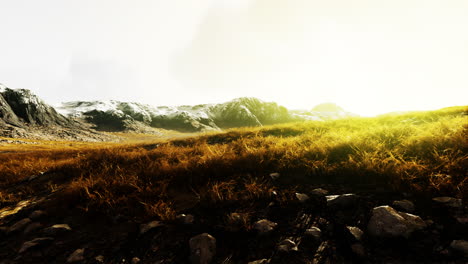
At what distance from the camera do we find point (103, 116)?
10256 centimetres

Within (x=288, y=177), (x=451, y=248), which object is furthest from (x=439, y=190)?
(x=288, y=177)

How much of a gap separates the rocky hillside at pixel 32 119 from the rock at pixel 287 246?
249ft

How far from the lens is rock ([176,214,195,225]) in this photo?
2058mm

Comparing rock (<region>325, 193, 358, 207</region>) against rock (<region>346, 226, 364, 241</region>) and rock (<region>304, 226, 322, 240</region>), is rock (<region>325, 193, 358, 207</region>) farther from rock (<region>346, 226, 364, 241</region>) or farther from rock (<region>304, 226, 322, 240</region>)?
rock (<region>304, 226, 322, 240</region>)

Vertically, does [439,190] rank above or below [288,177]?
above

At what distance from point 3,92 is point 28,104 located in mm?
10627

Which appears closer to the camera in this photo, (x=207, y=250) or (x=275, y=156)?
(x=207, y=250)

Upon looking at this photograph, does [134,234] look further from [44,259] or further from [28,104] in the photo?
[28,104]

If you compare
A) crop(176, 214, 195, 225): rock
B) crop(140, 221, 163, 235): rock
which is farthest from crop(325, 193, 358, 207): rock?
crop(140, 221, 163, 235): rock

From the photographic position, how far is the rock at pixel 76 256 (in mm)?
1736

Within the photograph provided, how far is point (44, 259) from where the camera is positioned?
1.79 m

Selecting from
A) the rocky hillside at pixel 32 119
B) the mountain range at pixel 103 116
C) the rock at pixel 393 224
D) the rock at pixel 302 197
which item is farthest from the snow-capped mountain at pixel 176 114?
the rock at pixel 393 224

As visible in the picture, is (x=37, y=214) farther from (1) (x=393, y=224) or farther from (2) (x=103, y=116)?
(2) (x=103, y=116)

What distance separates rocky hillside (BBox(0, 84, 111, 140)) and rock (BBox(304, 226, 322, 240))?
249 feet
